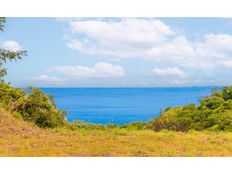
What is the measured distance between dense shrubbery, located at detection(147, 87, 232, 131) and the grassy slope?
1.32ft

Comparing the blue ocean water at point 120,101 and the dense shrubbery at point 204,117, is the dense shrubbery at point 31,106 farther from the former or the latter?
the dense shrubbery at point 204,117

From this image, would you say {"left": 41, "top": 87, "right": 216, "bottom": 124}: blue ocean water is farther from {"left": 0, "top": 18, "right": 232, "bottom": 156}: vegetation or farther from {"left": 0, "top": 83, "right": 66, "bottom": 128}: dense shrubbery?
{"left": 0, "top": 83, "right": 66, "bottom": 128}: dense shrubbery

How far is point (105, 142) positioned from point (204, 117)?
2.28 metres

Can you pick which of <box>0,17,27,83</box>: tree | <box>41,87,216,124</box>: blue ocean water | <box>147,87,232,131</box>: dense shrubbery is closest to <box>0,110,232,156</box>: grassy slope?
<box>41,87,216,124</box>: blue ocean water

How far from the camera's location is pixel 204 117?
10797 millimetres

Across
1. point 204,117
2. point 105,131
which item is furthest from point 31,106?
point 204,117

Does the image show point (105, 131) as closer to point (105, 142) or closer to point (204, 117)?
point (105, 142)

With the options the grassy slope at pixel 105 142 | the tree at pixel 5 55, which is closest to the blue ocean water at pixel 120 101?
the grassy slope at pixel 105 142

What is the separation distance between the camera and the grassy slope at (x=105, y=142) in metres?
8.87
